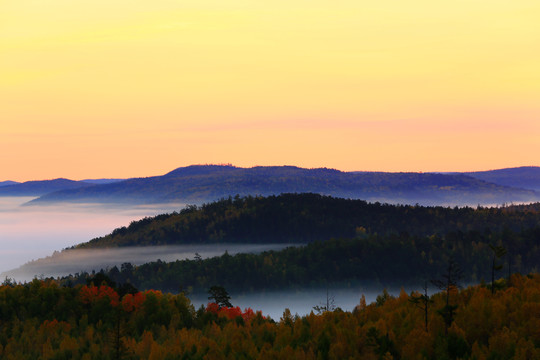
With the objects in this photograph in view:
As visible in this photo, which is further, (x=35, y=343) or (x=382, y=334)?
(x=35, y=343)

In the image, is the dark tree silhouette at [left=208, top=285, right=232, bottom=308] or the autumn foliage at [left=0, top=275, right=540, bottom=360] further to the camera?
the dark tree silhouette at [left=208, top=285, right=232, bottom=308]

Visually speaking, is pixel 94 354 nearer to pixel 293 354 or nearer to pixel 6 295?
pixel 293 354

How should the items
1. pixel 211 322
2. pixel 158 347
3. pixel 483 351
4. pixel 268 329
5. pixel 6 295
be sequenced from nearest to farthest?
pixel 483 351 → pixel 158 347 → pixel 268 329 → pixel 211 322 → pixel 6 295

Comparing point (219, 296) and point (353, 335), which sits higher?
point (353, 335)

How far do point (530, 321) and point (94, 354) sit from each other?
67903 mm

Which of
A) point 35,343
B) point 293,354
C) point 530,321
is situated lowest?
point 35,343

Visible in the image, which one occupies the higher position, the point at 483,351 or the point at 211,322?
the point at 483,351

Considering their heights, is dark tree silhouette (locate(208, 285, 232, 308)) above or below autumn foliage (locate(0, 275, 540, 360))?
below

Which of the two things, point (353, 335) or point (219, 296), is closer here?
point (353, 335)

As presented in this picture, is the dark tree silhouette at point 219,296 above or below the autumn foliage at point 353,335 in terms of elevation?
below

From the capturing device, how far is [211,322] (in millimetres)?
136875

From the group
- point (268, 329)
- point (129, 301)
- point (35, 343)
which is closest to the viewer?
point (268, 329)

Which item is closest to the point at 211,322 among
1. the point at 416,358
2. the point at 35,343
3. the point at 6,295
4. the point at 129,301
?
the point at 129,301

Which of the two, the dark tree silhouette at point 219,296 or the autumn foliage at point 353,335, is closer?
the autumn foliage at point 353,335
